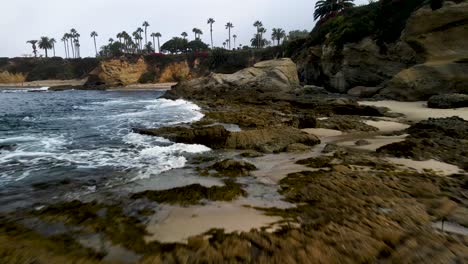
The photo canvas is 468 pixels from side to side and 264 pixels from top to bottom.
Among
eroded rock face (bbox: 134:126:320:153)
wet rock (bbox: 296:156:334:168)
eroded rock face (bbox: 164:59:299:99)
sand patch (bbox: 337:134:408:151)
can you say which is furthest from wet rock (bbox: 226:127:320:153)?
eroded rock face (bbox: 164:59:299:99)

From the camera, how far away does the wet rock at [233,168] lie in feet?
24.6

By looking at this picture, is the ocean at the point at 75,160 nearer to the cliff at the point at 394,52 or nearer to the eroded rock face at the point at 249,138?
the eroded rock face at the point at 249,138

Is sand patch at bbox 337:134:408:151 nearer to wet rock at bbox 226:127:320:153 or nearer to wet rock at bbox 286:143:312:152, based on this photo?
wet rock at bbox 226:127:320:153

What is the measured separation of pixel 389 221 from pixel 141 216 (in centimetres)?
373

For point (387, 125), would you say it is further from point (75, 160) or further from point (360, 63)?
point (360, 63)

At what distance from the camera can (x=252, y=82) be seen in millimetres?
33812

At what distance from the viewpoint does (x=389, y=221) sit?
4535 millimetres

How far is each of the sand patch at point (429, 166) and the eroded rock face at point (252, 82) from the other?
23665 mm

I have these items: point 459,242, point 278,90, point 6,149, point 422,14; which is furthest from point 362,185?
point 278,90

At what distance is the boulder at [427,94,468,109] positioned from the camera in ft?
53.2

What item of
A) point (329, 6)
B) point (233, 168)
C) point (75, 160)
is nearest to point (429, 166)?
point (233, 168)

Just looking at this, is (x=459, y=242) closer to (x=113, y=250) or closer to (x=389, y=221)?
(x=389, y=221)

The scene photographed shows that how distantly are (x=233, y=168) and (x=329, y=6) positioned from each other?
50492mm

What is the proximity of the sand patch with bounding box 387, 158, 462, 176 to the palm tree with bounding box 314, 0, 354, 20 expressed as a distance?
4729 cm
